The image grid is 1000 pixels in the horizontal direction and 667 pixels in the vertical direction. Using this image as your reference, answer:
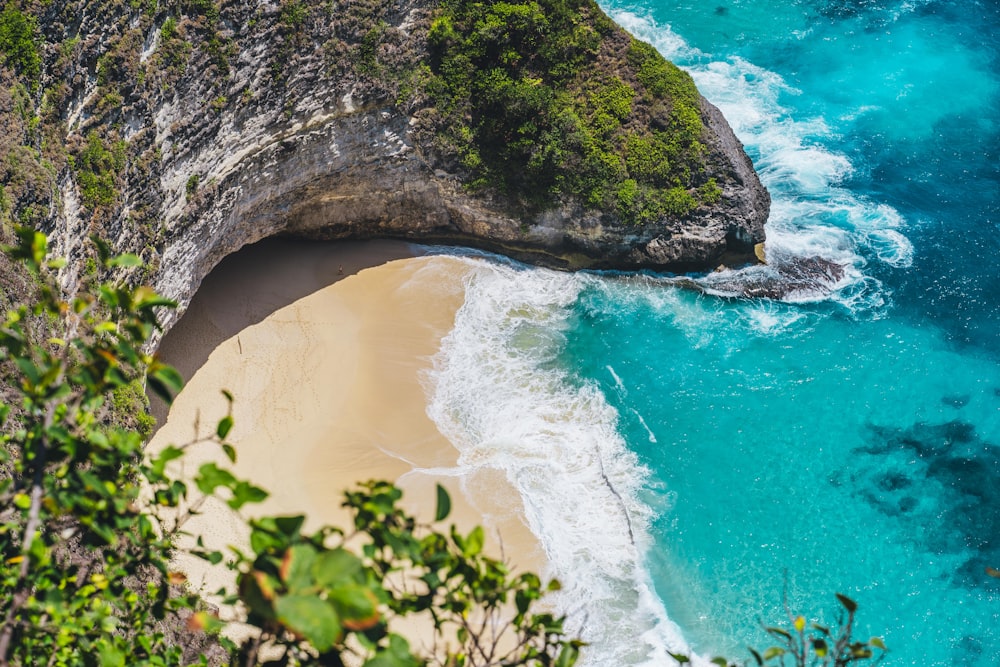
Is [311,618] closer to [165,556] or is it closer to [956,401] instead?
[165,556]

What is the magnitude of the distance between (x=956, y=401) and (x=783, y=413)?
16.3 feet

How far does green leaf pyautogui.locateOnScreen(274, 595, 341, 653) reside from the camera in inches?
189

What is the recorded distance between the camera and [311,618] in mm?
4828

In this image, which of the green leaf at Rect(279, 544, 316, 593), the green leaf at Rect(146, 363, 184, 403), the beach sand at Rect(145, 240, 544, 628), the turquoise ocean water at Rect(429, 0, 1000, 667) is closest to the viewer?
the green leaf at Rect(279, 544, 316, 593)

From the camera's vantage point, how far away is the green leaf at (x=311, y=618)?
4.79m

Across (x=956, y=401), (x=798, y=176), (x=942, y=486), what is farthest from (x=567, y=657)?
(x=798, y=176)

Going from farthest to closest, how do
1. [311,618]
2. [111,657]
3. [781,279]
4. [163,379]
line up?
[781,279] < [111,657] < [163,379] < [311,618]

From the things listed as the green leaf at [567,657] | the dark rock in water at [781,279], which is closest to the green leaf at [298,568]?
the green leaf at [567,657]

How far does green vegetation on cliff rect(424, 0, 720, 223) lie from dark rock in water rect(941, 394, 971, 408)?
337 inches

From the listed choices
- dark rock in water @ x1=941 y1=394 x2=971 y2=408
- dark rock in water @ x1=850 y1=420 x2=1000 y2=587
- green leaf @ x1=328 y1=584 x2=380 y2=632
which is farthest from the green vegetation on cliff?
green leaf @ x1=328 y1=584 x2=380 y2=632

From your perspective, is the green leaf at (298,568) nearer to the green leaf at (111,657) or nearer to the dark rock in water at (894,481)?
the green leaf at (111,657)

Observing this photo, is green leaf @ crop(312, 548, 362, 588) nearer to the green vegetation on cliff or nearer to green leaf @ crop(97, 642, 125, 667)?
green leaf @ crop(97, 642, 125, 667)

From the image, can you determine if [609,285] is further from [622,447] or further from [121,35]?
[121,35]

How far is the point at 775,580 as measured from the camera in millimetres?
20875
